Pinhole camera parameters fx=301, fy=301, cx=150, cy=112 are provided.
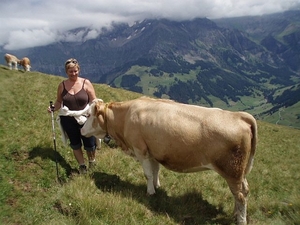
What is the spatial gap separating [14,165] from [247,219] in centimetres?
750

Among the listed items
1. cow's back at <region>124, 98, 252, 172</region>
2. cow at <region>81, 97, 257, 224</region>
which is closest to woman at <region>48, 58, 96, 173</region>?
Result: cow at <region>81, 97, 257, 224</region>

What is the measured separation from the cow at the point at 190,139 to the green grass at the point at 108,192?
82cm

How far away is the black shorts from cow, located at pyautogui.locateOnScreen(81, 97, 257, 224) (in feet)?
4.38

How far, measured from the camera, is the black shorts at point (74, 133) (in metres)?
10.1

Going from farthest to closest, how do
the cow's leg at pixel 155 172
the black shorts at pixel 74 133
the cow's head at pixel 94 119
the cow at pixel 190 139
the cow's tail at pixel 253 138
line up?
the black shorts at pixel 74 133 < the cow's head at pixel 94 119 < the cow's leg at pixel 155 172 < the cow's tail at pixel 253 138 < the cow at pixel 190 139

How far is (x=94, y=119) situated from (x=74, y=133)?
896mm

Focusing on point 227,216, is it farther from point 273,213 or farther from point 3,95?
point 3,95

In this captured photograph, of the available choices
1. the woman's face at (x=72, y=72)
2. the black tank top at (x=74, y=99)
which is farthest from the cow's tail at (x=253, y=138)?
the woman's face at (x=72, y=72)

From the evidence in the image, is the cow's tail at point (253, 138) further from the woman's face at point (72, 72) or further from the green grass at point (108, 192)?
the woman's face at point (72, 72)

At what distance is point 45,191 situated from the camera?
9.01 metres

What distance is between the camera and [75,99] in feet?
32.5

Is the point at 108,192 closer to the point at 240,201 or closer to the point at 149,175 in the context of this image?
the point at 149,175

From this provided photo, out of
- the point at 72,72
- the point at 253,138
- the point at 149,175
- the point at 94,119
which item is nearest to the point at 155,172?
the point at 149,175

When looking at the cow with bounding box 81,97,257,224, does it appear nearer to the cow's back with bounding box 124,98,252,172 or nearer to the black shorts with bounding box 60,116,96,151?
the cow's back with bounding box 124,98,252,172
